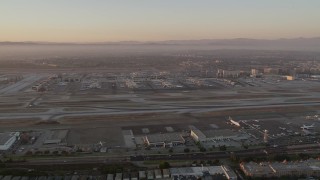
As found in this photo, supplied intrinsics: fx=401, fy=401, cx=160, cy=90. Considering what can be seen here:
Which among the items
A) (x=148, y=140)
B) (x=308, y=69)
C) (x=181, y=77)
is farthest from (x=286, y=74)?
(x=148, y=140)

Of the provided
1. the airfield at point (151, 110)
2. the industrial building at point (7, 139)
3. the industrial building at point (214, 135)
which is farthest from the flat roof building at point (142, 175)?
the industrial building at point (7, 139)

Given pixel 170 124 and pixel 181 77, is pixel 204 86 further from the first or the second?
pixel 170 124

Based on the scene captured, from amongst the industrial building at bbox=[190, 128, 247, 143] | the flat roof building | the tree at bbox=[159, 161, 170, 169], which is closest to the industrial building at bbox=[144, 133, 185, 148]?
the industrial building at bbox=[190, 128, 247, 143]

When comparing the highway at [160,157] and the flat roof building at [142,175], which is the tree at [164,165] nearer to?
the flat roof building at [142,175]

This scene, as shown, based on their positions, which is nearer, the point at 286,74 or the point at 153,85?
the point at 153,85

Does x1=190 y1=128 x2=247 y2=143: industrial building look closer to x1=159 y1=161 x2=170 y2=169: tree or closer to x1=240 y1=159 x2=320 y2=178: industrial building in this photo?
x1=240 y1=159 x2=320 y2=178: industrial building

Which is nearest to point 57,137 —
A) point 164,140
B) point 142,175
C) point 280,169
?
point 164,140
